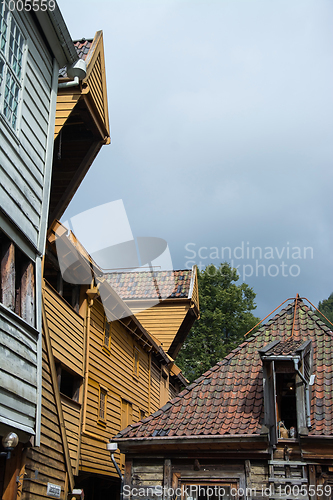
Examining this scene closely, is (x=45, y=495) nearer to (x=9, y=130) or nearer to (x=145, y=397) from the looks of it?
(x=9, y=130)

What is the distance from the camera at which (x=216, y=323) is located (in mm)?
→ 32688

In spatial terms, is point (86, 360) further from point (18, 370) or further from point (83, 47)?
point (83, 47)

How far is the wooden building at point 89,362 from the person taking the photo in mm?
12180

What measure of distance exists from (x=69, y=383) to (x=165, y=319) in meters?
8.70

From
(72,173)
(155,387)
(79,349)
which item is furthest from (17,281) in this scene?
(155,387)

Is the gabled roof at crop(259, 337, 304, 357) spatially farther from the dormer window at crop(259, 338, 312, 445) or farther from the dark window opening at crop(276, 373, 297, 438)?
the dark window opening at crop(276, 373, 297, 438)

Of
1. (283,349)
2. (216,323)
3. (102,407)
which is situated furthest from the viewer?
(216,323)

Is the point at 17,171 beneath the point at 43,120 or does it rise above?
beneath

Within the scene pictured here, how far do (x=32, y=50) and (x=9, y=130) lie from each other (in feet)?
6.54

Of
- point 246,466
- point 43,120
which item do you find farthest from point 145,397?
point 43,120

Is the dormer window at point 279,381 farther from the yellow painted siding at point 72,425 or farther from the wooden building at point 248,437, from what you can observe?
the yellow painted siding at point 72,425

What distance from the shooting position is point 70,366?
12.8 m

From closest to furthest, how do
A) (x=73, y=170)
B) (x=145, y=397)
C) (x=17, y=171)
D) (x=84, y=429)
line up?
→ (x=17, y=171), (x=73, y=170), (x=84, y=429), (x=145, y=397)

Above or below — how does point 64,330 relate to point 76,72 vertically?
below
